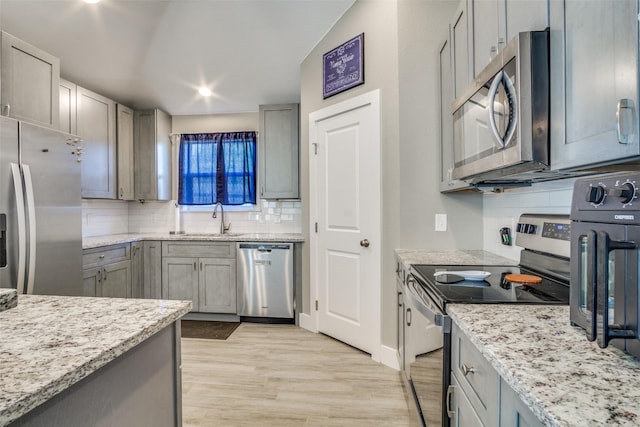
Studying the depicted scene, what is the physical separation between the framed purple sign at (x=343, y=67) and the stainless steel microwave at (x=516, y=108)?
1475 mm

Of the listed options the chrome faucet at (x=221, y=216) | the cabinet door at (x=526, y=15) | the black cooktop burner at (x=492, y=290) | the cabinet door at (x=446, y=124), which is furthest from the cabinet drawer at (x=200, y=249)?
the cabinet door at (x=526, y=15)

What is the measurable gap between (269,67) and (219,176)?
157cm

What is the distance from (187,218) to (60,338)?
12.7 feet

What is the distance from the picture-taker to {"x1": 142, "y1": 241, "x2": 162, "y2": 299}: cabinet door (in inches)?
151

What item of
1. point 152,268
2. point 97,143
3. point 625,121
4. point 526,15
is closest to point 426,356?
point 625,121

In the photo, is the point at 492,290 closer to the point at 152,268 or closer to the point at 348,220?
the point at 348,220

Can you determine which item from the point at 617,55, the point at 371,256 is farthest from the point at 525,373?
the point at 371,256

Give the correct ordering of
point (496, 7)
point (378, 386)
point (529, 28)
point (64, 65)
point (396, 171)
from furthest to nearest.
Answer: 1. point (64, 65)
2. point (396, 171)
3. point (378, 386)
4. point (496, 7)
5. point (529, 28)

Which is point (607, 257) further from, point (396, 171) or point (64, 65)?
point (64, 65)

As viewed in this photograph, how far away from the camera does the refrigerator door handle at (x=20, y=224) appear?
2027 millimetres

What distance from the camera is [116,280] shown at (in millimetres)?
3426

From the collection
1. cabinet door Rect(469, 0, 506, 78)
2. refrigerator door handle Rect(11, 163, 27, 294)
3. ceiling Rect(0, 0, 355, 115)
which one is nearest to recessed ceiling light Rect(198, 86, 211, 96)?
ceiling Rect(0, 0, 355, 115)

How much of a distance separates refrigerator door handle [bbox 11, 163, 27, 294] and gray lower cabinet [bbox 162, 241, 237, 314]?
177cm

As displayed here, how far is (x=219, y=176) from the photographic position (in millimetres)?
4348
